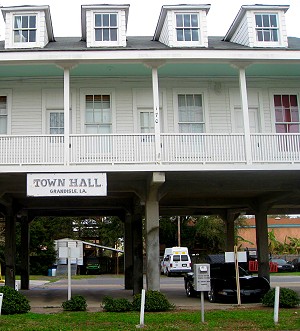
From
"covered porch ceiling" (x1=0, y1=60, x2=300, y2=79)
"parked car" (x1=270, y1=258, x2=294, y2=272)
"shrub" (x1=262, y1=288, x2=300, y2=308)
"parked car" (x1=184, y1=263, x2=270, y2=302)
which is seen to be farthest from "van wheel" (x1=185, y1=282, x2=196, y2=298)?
"parked car" (x1=270, y1=258, x2=294, y2=272)

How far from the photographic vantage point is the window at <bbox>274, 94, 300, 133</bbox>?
18.6 m

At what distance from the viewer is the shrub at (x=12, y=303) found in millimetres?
15391

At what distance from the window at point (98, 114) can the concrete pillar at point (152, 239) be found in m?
2.77

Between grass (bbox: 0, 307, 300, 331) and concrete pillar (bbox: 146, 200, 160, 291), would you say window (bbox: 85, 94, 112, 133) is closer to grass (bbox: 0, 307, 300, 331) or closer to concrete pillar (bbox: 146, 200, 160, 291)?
concrete pillar (bbox: 146, 200, 160, 291)

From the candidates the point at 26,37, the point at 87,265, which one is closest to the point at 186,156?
the point at 26,37

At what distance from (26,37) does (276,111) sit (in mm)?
9188

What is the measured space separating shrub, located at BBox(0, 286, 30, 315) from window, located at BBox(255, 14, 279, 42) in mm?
11823

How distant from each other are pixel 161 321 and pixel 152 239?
378cm

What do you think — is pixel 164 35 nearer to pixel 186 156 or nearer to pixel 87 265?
pixel 186 156

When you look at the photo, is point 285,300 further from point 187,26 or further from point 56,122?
point 187,26

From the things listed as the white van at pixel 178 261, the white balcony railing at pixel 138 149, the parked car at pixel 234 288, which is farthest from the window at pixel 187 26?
the white van at pixel 178 261

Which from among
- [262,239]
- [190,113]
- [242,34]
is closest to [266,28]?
[242,34]

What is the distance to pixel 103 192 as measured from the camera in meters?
15.7

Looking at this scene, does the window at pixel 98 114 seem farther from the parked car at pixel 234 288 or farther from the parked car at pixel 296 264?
the parked car at pixel 296 264
